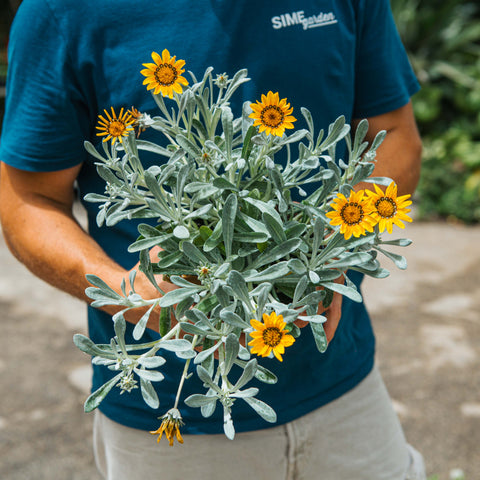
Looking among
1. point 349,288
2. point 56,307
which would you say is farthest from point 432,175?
point 349,288

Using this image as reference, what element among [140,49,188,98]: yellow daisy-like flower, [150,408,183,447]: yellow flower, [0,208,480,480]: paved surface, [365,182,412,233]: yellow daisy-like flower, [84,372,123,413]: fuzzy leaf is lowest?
Result: [0,208,480,480]: paved surface

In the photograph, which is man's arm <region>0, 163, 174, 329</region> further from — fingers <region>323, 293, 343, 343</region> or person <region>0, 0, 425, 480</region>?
fingers <region>323, 293, 343, 343</region>

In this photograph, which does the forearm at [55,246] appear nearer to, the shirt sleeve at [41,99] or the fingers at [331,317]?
the shirt sleeve at [41,99]

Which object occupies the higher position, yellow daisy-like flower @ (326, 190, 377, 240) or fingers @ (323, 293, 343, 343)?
yellow daisy-like flower @ (326, 190, 377, 240)

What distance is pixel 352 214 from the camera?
0.85m

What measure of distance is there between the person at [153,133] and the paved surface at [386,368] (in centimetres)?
197

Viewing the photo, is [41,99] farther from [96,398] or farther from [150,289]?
[96,398]

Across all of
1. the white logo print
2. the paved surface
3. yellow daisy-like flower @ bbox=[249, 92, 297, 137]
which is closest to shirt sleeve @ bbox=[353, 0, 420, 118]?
the white logo print

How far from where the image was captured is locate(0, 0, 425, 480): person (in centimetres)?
126

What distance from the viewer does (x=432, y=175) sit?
7426 millimetres

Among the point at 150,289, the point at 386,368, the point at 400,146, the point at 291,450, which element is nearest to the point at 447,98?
the point at 386,368

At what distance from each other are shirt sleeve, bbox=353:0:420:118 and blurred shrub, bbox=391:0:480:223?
5.97 metres

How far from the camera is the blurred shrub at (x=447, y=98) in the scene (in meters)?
7.30

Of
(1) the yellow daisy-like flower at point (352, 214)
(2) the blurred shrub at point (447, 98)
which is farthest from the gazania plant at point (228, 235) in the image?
(2) the blurred shrub at point (447, 98)
